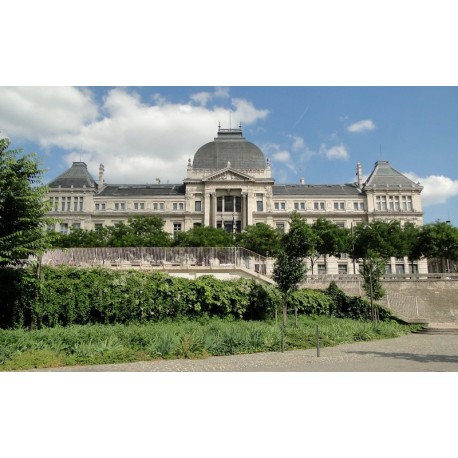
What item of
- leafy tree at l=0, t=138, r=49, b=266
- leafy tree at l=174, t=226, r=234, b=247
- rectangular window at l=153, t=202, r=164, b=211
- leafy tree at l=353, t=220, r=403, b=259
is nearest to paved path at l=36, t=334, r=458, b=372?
leafy tree at l=0, t=138, r=49, b=266

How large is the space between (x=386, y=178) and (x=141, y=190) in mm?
47363

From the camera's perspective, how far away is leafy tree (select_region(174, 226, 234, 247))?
45.7 meters

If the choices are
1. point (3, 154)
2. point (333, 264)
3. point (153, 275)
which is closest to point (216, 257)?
point (153, 275)

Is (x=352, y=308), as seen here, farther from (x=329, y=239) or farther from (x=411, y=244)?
(x=411, y=244)

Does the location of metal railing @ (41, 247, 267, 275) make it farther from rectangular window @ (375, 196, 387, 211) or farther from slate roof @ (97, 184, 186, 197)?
rectangular window @ (375, 196, 387, 211)

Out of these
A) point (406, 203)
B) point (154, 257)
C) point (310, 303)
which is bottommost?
point (310, 303)

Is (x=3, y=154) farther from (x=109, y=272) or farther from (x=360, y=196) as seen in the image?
(x=360, y=196)

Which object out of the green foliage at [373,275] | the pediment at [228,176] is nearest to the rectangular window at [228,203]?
the pediment at [228,176]

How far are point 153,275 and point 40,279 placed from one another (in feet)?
17.3

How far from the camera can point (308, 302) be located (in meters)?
27.7

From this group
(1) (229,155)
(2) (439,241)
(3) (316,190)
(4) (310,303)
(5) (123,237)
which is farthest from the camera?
(3) (316,190)

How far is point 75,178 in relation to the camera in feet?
265

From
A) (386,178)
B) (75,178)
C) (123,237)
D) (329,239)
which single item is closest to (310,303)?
(329,239)

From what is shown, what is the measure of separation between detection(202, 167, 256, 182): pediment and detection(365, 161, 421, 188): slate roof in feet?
76.4
